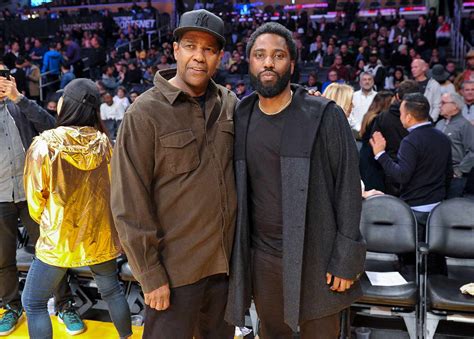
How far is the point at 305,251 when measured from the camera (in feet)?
6.79

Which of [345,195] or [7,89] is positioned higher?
[7,89]

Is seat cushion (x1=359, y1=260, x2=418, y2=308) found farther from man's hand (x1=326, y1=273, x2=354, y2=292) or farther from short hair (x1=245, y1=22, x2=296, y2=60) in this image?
short hair (x1=245, y1=22, x2=296, y2=60)

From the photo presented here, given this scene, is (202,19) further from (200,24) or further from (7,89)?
(7,89)

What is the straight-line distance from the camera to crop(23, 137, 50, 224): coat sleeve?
2.49m

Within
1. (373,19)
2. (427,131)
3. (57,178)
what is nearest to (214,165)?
(57,178)

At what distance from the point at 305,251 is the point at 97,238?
1165 millimetres

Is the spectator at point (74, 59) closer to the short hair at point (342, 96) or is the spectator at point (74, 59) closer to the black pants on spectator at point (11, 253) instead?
the short hair at point (342, 96)

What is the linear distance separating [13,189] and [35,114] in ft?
1.50

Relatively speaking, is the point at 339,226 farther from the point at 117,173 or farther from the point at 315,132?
the point at 117,173

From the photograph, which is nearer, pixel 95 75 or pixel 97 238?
pixel 97 238

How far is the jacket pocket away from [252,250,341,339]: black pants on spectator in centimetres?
48

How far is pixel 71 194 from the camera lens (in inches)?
102

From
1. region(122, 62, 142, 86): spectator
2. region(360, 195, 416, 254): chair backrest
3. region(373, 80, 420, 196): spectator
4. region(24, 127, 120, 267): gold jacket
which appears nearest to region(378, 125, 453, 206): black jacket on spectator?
region(360, 195, 416, 254): chair backrest

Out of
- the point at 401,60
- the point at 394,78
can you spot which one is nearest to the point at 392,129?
the point at 394,78
